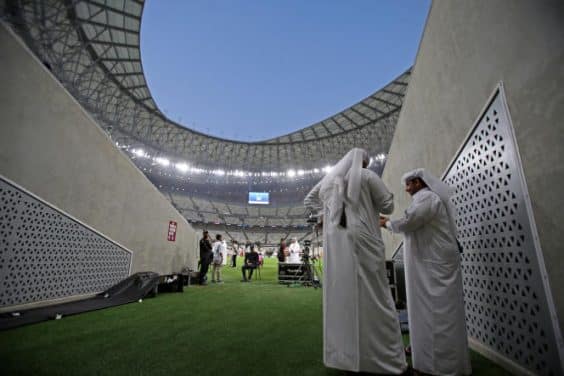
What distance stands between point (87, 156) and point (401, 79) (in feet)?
78.8

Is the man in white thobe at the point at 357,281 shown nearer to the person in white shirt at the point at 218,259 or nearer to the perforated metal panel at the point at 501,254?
the perforated metal panel at the point at 501,254

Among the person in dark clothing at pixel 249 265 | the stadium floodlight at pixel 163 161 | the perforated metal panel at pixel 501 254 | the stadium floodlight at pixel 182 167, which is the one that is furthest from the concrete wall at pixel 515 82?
the stadium floodlight at pixel 182 167

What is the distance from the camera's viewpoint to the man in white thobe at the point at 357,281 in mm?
1735

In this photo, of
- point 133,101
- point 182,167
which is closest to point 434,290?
point 133,101

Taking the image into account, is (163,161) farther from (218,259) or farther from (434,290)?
(434,290)

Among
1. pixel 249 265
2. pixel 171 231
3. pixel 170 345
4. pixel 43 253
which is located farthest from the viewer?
pixel 249 265

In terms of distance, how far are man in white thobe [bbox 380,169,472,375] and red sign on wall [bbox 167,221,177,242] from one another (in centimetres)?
804

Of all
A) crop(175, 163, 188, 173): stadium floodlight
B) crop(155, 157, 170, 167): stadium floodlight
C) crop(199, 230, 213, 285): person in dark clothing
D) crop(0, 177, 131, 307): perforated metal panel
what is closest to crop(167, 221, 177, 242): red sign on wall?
crop(199, 230, 213, 285): person in dark clothing

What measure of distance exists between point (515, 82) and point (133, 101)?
93.8 feet

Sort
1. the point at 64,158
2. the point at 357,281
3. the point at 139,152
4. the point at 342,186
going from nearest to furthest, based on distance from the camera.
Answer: the point at 357,281 → the point at 342,186 → the point at 64,158 → the point at 139,152

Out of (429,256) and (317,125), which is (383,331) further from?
(317,125)

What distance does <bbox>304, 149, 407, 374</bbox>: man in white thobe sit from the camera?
174cm

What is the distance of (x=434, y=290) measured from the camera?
1909 millimetres

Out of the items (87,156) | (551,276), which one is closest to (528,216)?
(551,276)
